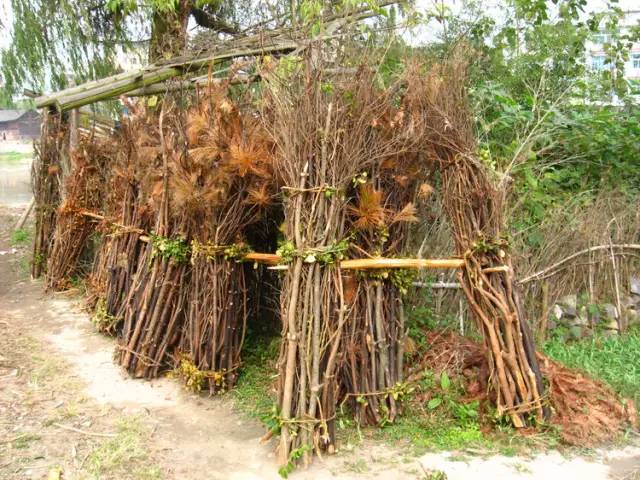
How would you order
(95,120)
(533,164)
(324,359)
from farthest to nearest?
(95,120)
(533,164)
(324,359)

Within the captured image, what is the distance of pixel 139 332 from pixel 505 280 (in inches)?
125

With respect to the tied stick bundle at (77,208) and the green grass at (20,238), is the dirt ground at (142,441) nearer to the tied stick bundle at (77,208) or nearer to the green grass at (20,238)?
the tied stick bundle at (77,208)

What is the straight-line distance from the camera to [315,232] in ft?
12.2

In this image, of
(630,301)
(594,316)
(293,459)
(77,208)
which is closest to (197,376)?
(293,459)

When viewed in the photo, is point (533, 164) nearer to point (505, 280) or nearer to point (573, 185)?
point (573, 185)

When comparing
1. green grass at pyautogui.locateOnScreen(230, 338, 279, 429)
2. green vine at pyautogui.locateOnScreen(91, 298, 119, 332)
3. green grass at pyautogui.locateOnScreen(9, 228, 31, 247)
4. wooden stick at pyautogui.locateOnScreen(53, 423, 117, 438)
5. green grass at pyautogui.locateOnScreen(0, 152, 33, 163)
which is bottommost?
wooden stick at pyautogui.locateOnScreen(53, 423, 117, 438)

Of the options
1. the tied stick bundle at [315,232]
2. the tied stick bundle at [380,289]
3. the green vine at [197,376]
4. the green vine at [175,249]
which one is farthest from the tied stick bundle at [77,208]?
the tied stick bundle at [380,289]

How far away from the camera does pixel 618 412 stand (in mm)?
3998

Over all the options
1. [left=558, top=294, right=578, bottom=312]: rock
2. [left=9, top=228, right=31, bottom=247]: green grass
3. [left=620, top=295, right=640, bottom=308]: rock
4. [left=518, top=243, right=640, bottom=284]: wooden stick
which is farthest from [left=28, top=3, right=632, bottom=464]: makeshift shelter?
[left=9, top=228, right=31, bottom=247]: green grass

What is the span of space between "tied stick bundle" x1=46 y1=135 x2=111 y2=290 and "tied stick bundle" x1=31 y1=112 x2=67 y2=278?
450 mm

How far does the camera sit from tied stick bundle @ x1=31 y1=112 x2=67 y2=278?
28.3 ft

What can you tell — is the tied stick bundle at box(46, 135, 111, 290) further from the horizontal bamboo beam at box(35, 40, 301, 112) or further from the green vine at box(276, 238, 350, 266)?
the green vine at box(276, 238, 350, 266)

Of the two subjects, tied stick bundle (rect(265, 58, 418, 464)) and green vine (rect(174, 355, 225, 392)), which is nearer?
tied stick bundle (rect(265, 58, 418, 464))

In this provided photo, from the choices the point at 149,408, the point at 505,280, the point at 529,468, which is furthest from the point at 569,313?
the point at 149,408
